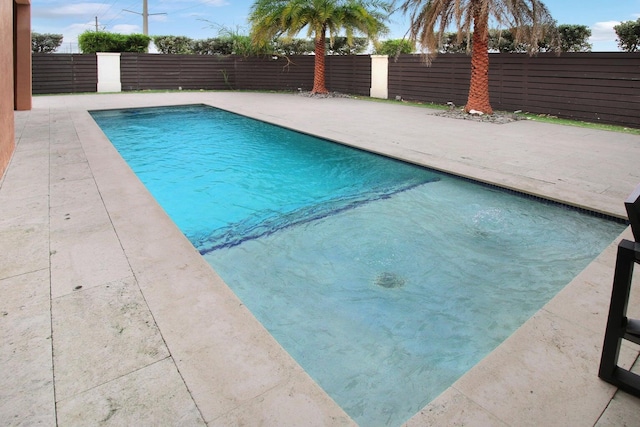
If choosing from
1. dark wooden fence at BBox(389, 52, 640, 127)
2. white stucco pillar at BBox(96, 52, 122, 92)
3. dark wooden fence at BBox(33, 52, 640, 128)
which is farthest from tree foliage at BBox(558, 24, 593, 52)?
white stucco pillar at BBox(96, 52, 122, 92)

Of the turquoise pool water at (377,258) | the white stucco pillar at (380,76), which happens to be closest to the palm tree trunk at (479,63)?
the white stucco pillar at (380,76)

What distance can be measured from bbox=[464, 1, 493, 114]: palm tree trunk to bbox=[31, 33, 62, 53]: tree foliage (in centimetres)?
1649

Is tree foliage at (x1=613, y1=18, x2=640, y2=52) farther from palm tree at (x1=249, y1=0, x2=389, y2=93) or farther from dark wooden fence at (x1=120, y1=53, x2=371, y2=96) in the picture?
dark wooden fence at (x1=120, y1=53, x2=371, y2=96)

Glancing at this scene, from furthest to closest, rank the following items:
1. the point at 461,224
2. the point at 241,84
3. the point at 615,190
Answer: the point at 241,84
the point at 615,190
the point at 461,224

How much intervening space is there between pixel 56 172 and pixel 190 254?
3.21m

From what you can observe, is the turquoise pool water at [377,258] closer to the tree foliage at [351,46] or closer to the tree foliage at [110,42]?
the tree foliage at [110,42]

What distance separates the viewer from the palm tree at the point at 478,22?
1001 centimetres

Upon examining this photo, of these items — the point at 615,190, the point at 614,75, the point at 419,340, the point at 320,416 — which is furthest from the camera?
the point at 614,75

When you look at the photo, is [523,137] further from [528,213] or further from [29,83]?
[29,83]

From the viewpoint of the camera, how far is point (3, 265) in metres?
2.93

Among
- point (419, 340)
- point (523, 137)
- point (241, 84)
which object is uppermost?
point (241, 84)

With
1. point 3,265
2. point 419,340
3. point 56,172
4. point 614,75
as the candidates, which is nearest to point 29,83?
point 56,172

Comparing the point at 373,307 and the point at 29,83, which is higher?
the point at 29,83

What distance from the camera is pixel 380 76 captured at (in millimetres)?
16234
